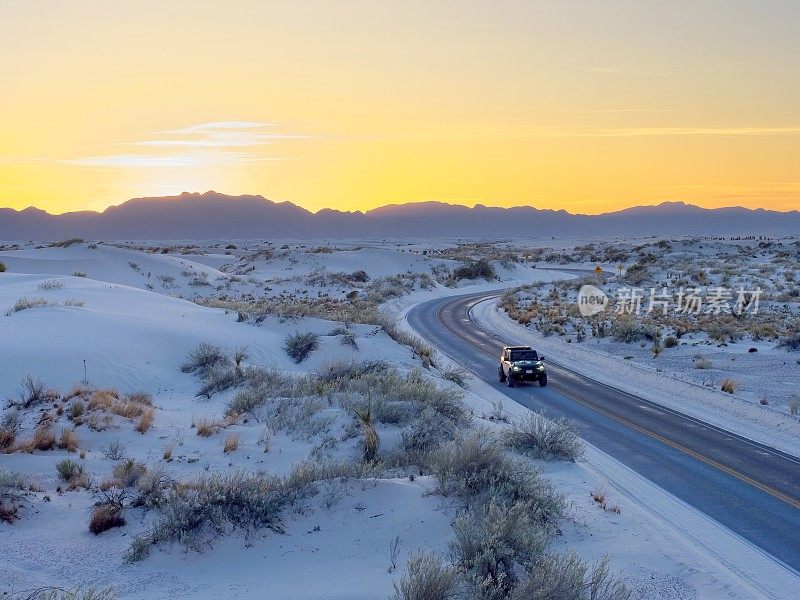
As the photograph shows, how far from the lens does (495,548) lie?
897cm

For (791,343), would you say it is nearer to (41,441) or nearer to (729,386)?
(729,386)

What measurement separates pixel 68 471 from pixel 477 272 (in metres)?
78.7

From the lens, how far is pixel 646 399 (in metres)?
25.2

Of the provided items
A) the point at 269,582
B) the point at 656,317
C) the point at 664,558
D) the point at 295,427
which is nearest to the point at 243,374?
the point at 295,427

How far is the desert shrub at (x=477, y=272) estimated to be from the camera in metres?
88.9

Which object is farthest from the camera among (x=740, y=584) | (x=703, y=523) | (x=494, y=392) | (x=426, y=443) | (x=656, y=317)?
(x=656, y=317)

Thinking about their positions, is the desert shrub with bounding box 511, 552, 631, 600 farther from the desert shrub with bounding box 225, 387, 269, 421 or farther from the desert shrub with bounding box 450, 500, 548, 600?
the desert shrub with bounding box 225, 387, 269, 421

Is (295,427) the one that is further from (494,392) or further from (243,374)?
(494,392)

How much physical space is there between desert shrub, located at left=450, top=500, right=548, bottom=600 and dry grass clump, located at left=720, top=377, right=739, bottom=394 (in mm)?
17643

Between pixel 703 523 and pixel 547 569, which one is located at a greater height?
pixel 547 569

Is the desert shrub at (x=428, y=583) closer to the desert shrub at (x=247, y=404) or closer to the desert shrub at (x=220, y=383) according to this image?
the desert shrub at (x=247, y=404)

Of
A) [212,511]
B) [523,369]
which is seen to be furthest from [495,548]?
[523,369]

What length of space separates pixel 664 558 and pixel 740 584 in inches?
39.9

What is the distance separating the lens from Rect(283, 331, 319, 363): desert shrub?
2836 cm
